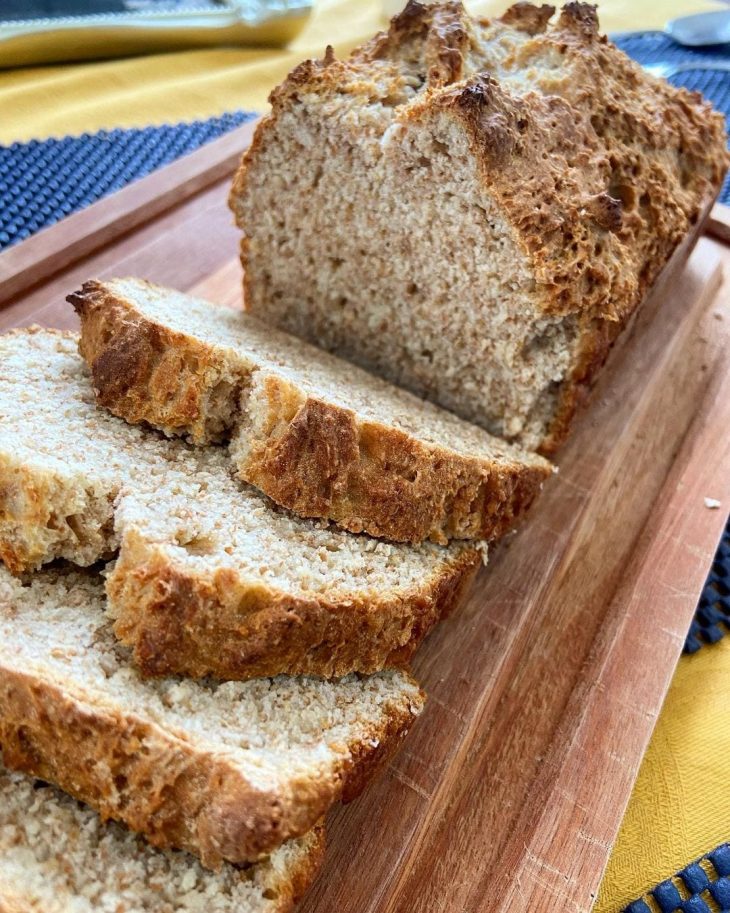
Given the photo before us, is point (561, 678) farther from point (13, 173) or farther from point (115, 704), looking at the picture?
point (13, 173)

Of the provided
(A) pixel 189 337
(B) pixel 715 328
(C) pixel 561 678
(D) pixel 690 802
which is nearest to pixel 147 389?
(A) pixel 189 337

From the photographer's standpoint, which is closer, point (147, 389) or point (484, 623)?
point (147, 389)

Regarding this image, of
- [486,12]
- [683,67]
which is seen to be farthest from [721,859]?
[486,12]

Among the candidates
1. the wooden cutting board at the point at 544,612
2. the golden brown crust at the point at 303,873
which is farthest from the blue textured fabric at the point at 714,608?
the golden brown crust at the point at 303,873

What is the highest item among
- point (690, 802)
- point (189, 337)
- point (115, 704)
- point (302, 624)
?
point (189, 337)

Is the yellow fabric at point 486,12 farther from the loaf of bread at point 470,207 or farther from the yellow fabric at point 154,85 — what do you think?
the loaf of bread at point 470,207

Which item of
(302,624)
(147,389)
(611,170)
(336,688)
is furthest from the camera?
(611,170)
